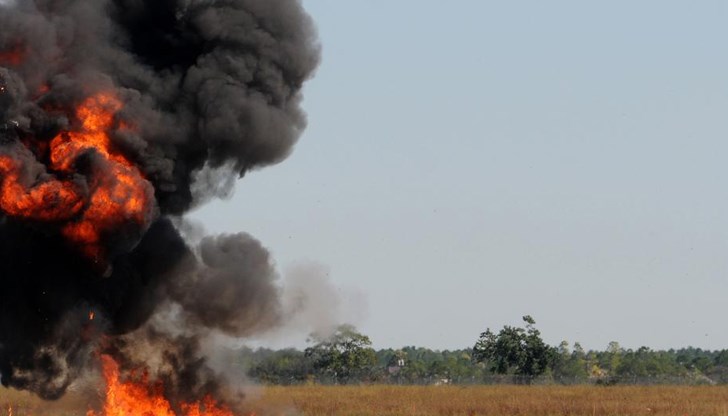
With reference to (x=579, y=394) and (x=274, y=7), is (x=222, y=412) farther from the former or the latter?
(x=579, y=394)

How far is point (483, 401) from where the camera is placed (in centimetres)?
7381

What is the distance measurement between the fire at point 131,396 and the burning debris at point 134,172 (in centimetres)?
6

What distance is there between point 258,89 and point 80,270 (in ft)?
27.7

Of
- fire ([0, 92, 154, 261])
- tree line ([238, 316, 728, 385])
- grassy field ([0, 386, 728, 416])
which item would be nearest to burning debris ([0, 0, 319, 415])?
fire ([0, 92, 154, 261])

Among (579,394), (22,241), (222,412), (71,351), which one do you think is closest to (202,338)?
(222,412)

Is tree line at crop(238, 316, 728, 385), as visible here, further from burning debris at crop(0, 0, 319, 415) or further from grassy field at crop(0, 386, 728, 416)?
burning debris at crop(0, 0, 319, 415)

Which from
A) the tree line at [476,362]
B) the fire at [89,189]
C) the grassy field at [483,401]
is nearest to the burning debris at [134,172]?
the fire at [89,189]

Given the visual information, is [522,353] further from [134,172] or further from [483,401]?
[134,172]

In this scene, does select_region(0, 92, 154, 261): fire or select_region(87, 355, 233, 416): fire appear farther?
select_region(87, 355, 233, 416): fire

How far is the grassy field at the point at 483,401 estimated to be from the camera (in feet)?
204

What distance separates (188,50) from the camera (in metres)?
39.8

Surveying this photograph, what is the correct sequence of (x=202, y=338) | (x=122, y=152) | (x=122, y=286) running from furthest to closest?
(x=202, y=338) → (x=122, y=286) → (x=122, y=152)

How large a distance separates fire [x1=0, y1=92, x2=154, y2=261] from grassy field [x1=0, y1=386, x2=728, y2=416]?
13500mm

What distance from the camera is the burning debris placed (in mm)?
34625
